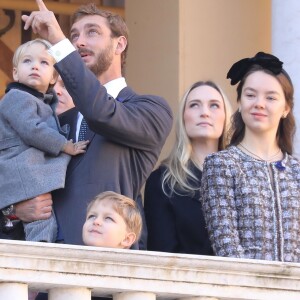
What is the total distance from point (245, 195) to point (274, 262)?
0.70m

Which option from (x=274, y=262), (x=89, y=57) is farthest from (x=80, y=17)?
(x=274, y=262)

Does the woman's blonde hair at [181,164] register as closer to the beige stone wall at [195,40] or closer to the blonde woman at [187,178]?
the blonde woman at [187,178]

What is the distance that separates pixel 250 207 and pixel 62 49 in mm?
1116

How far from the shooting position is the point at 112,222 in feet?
26.6

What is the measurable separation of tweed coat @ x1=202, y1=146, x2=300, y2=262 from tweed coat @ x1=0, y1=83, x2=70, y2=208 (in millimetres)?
691

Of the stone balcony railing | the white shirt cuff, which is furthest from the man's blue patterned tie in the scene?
the stone balcony railing

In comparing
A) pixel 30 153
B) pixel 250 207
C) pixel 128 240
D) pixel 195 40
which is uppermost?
pixel 195 40

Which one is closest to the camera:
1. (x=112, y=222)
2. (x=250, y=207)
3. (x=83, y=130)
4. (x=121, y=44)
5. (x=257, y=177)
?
(x=112, y=222)

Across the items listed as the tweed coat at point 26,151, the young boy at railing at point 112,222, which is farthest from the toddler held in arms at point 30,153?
the young boy at railing at point 112,222

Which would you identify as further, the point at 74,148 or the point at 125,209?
the point at 74,148

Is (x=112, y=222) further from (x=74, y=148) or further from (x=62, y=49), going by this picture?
(x=62, y=49)

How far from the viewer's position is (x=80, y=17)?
922cm

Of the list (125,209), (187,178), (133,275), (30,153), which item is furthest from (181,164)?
(133,275)

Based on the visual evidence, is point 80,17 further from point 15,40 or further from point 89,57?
point 15,40
